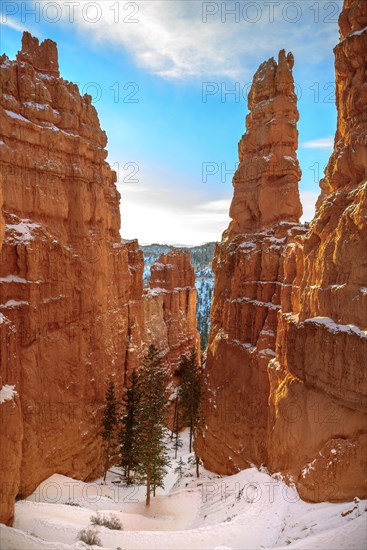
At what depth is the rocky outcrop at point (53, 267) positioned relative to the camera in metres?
21.3

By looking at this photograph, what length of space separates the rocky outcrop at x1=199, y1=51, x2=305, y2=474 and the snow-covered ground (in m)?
2.94

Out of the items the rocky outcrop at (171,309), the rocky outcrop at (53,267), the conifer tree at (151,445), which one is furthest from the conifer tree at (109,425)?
the rocky outcrop at (171,309)

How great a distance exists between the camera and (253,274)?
24.8 m

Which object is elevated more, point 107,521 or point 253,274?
point 253,274

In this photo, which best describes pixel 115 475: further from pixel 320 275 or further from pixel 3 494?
pixel 320 275

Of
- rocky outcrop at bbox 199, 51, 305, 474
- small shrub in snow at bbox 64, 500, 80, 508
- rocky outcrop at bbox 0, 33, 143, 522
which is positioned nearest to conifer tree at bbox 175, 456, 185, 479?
rocky outcrop at bbox 199, 51, 305, 474

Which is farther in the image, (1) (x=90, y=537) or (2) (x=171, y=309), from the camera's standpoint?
(2) (x=171, y=309)

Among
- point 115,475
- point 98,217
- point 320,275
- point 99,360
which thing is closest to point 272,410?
point 320,275

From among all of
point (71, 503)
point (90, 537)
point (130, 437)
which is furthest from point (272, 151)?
point (71, 503)

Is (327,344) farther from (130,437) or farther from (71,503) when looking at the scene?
(130,437)

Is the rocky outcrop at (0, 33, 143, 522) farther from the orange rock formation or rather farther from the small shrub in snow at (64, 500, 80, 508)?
the small shrub in snow at (64, 500, 80, 508)

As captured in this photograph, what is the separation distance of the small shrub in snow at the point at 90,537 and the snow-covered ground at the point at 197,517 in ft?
1.23

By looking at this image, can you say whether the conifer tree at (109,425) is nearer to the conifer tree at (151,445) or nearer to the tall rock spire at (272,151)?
the conifer tree at (151,445)

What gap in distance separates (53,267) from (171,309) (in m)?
31.3
